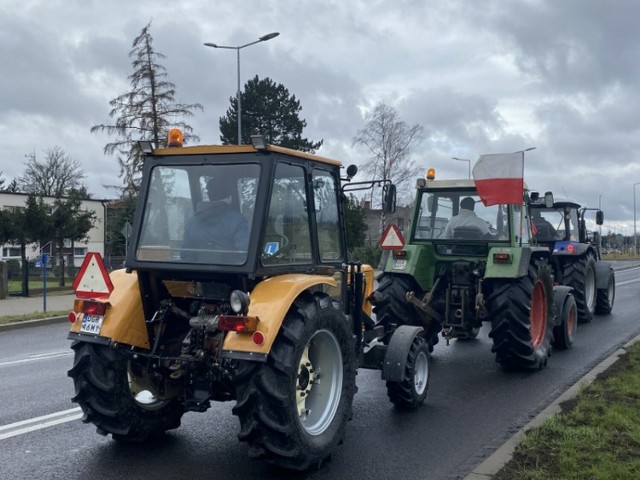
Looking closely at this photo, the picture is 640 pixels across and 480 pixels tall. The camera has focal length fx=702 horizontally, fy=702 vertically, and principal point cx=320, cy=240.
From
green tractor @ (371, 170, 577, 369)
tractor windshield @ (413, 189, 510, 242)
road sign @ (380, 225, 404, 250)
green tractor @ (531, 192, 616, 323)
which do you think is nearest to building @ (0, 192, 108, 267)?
green tractor @ (531, 192, 616, 323)

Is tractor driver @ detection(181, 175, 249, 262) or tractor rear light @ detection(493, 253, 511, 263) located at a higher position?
tractor driver @ detection(181, 175, 249, 262)

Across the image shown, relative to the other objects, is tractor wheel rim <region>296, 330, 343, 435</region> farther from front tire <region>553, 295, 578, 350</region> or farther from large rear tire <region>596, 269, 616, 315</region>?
large rear tire <region>596, 269, 616, 315</region>

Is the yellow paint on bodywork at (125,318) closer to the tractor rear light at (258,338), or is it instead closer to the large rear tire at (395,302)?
the tractor rear light at (258,338)

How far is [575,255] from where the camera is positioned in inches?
537

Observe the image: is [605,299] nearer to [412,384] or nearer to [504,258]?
[504,258]

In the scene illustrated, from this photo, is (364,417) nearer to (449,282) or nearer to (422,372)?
(422,372)

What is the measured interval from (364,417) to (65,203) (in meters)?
22.7

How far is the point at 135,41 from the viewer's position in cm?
2856

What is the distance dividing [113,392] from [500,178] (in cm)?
574

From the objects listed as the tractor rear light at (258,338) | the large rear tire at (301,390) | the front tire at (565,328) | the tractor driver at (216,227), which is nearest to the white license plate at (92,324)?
the tractor driver at (216,227)

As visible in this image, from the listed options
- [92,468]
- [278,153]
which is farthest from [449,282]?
[92,468]

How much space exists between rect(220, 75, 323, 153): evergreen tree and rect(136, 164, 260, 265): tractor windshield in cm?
3363

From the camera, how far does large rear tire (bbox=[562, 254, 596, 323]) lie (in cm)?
1341

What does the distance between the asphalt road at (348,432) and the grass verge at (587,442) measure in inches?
16.4
